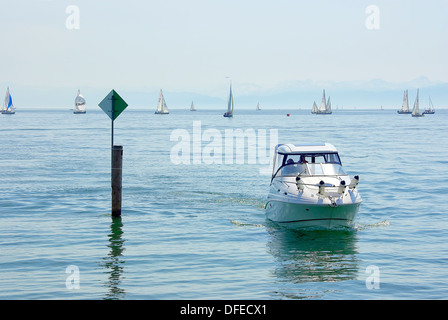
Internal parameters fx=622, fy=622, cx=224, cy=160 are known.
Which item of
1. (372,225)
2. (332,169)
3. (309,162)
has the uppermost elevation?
(309,162)

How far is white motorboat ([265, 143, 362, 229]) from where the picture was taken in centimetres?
2011

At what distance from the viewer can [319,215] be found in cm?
2023

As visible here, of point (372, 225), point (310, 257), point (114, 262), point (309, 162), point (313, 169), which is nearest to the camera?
point (114, 262)

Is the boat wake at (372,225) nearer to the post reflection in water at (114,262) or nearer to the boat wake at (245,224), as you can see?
the boat wake at (245,224)

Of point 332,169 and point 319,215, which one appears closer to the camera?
point 319,215

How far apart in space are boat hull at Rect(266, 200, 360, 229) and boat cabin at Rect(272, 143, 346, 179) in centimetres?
151

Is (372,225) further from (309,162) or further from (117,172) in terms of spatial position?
(117,172)

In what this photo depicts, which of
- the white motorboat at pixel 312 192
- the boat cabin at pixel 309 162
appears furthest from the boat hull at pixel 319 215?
the boat cabin at pixel 309 162

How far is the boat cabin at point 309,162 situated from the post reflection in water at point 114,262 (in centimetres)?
610

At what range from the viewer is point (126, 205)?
27.4m

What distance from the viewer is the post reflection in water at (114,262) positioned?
14.1 m

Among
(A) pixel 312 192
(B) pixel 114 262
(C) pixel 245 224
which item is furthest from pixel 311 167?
(B) pixel 114 262

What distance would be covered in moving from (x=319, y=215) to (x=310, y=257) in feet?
7.90
